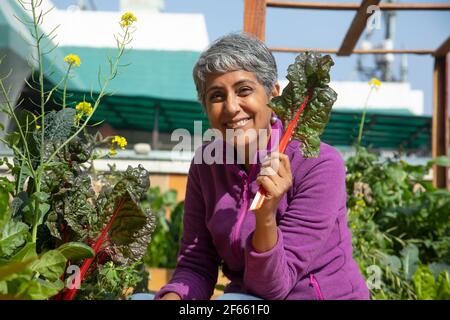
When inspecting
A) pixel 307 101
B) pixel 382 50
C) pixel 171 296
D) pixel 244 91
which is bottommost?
pixel 171 296

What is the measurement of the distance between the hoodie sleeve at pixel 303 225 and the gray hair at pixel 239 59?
219 millimetres

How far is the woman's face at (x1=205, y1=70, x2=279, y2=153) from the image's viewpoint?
1.36m

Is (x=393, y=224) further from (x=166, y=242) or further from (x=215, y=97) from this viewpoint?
(x=215, y=97)

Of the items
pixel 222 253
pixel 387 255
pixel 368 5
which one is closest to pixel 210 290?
pixel 222 253

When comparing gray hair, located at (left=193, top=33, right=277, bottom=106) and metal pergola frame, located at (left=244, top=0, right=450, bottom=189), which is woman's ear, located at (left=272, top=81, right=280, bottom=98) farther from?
metal pergola frame, located at (left=244, top=0, right=450, bottom=189)

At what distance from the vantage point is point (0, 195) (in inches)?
36.4

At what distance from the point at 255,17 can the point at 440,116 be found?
2095mm

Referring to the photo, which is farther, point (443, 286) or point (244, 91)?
point (443, 286)

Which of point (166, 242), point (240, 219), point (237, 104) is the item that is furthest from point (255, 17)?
point (166, 242)

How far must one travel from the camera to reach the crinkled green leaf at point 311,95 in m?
1.06

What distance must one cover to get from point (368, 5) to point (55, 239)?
1.75 metres

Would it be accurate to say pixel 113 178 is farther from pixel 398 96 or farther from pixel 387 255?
pixel 398 96

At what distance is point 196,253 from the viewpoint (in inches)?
62.7

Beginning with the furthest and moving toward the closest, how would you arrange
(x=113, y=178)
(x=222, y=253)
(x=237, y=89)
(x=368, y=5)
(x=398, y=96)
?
(x=398, y=96), (x=368, y=5), (x=113, y=178), (x=222, y=253), (x=237, y=89)
